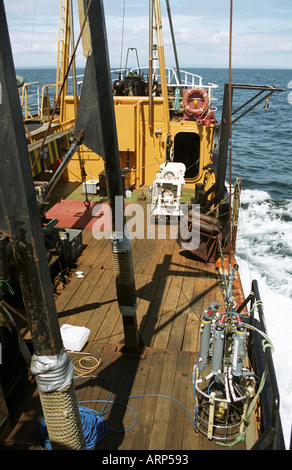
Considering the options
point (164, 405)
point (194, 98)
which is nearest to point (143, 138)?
point (194, 98)

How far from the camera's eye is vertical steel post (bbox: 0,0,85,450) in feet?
6.35

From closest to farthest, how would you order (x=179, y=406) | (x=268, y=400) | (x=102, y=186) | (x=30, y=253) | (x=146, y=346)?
1. (x=30, y=253)
2. (x=268, y=400)
3. (x=179, y=406)
4. (x=146, y=346)
5. (x=102, y=186)

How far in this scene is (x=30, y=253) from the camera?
7.38 feet

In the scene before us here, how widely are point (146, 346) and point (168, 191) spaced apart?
497cm

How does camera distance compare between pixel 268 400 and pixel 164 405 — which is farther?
pixel 164 405

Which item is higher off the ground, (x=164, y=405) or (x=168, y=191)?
(x=168, y=191)

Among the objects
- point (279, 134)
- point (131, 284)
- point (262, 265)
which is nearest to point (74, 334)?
point (131, 284)

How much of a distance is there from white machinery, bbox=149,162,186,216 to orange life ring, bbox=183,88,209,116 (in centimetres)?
328

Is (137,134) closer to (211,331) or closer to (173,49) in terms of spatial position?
(173,49)

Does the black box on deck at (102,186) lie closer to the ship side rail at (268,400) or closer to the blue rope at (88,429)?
the ship side rail at (268,400)

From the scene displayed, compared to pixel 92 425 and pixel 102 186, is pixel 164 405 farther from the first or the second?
pixel 102 186

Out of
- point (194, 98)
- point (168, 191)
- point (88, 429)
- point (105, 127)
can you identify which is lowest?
point (88, 429)

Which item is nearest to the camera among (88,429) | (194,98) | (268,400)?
(268,400)

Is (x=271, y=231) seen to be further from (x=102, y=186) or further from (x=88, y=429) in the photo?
(x=88, y=429)
